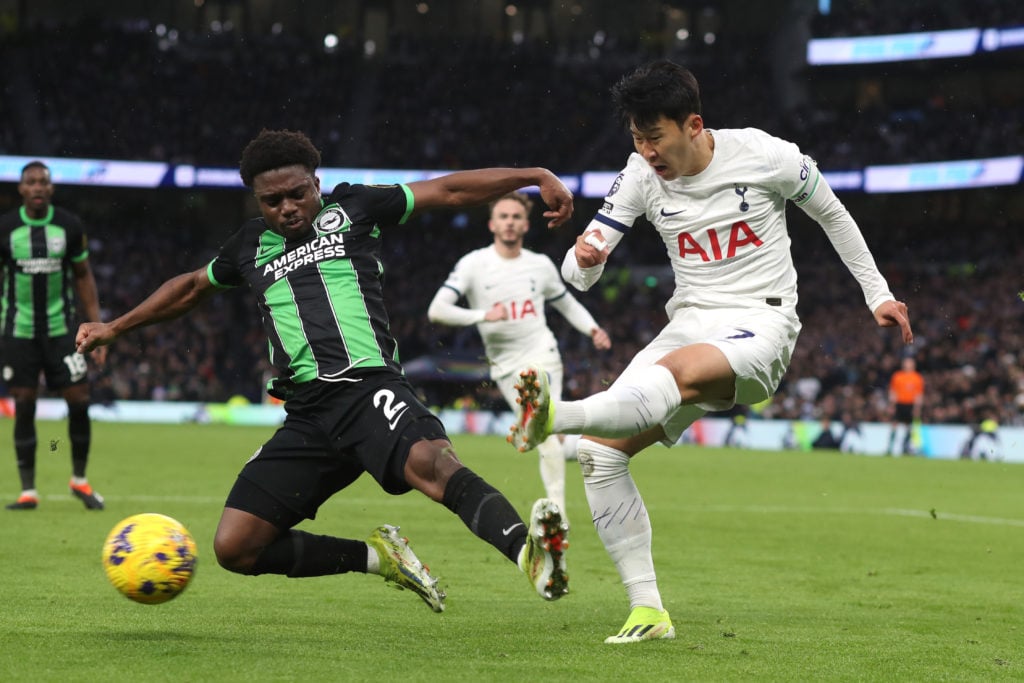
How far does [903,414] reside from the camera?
24719 millimetres

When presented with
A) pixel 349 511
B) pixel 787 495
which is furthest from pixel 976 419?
pixel 349 511

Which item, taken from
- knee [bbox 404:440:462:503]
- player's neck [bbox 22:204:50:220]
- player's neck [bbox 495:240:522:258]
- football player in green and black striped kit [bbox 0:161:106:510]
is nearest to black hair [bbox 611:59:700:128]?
knee [bbox 404:440:462:503]

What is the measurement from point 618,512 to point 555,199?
4.29 ft

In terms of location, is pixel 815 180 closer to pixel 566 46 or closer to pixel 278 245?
pixel 278 245

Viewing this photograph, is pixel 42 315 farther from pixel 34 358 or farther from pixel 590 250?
pixel 590 250

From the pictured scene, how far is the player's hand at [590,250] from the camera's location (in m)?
5.00

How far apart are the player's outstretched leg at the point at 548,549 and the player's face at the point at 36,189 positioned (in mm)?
6578

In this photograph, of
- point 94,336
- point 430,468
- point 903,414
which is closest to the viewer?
point 430,468

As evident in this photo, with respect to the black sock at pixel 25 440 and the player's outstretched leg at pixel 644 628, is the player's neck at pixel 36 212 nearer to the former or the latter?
the black sock at pixel 25 440

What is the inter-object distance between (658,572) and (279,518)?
303 cm

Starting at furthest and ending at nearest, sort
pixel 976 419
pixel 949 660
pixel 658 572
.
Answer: pixel 976 419, pixel 658 572, pixel 949 660

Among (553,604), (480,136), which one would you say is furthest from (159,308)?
(480,136)

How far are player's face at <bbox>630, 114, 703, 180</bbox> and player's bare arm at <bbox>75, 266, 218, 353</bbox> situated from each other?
1908 mm

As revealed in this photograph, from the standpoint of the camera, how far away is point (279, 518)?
5258mm
